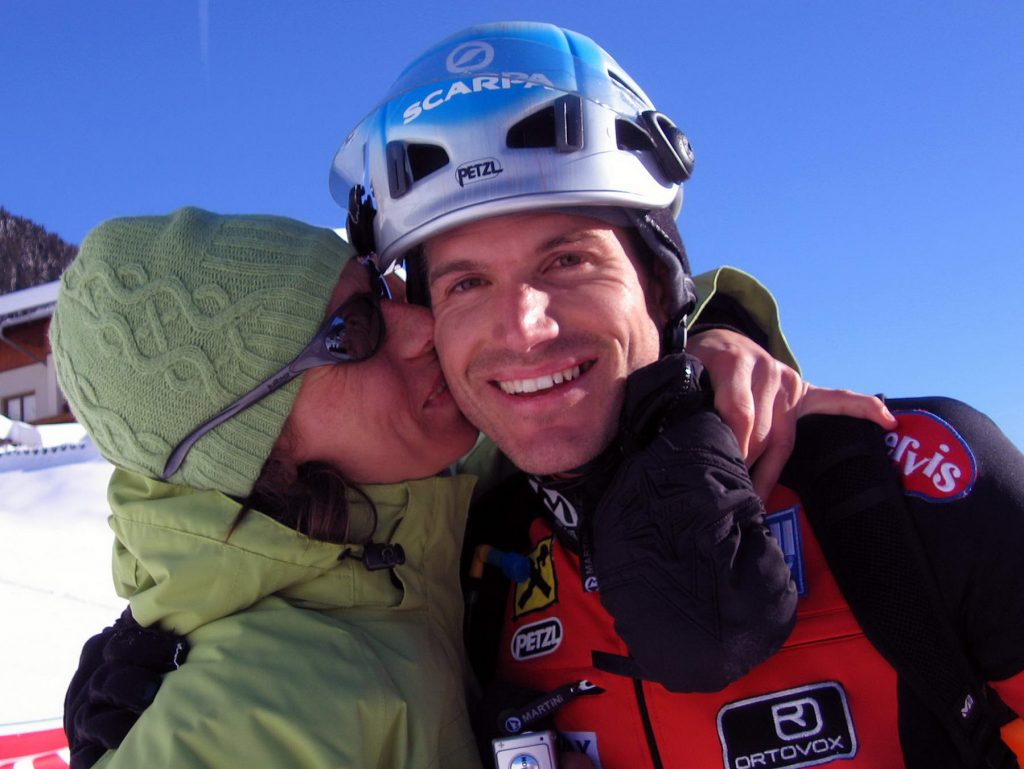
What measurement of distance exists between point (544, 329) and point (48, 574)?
583cm

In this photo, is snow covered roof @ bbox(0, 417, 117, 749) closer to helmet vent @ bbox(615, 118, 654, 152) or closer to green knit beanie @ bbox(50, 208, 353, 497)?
green knit beanie @ bbox(50, 208, 353, 497)

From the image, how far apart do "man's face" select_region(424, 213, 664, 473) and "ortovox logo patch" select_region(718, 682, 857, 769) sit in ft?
2.54

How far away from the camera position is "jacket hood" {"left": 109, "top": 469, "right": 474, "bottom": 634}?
222 centimetres

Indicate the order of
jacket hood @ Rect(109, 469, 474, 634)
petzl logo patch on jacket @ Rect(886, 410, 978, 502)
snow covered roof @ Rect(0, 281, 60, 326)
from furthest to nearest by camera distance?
snow covered roof @ Rect(0, 281, 60, 326) < jacket hood @ Rect(109, 469, 474, 634) < petzl logo patch on jacket @ Rect(886, 410, 978, 502)

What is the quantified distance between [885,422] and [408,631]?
1385mm

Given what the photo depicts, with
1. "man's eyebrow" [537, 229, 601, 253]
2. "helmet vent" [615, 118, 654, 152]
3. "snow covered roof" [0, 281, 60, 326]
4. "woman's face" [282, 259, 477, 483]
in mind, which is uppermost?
"snow covered roof" [0, 281, 60, 326]

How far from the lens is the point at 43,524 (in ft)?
24.4

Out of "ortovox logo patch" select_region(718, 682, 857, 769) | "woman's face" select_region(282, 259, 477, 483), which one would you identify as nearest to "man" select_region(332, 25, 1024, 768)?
"ortovox logo patch" select_region(718, 682, 857, 769)

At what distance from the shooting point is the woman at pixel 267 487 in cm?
207

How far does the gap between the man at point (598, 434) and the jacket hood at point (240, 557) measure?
33cm

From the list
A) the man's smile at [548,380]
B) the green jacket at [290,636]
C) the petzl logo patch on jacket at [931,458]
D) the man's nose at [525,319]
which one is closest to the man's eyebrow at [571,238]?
the man's nose at [525,319]

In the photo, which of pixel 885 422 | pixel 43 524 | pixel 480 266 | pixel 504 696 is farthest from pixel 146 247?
pixel 43 524

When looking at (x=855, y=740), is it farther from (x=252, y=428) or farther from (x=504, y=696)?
(x=252, y=428)

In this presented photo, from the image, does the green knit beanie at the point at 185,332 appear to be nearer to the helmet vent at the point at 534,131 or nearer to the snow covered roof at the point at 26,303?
the helmet vent at the point at 534,131
